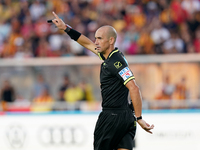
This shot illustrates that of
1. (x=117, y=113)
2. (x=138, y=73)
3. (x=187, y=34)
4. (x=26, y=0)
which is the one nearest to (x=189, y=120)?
(x=138, y=73)

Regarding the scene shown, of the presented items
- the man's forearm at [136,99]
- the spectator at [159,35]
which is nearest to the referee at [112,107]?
the man's forearm at [136,99]

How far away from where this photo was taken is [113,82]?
200 inches

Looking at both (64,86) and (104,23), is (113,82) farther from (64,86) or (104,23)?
(104,23)

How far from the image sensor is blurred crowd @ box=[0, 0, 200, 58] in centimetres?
1232

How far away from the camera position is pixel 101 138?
204 inches

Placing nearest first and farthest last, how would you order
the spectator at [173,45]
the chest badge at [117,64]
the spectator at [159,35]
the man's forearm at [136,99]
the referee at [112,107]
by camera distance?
the man's forearm at [136,99], the chest badge at [117,64], the referee at [112,107], the spectator at [173,45], the spectator at [159,35]

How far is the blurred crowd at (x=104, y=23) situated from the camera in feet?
40.4

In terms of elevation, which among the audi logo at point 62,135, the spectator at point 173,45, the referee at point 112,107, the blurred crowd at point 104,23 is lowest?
the audi logo at point 62,135

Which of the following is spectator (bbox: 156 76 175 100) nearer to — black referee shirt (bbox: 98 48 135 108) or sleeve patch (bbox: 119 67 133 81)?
black referee shirt (bbox: 98 48 135 108)

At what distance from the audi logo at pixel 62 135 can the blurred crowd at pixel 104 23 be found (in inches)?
123

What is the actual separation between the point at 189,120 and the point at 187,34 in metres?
3.88

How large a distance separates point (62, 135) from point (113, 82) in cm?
481

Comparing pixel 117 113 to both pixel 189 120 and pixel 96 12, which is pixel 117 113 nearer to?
pixel 189 120

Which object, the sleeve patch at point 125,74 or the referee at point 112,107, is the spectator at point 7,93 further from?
the sleeve patch at point 125,74
